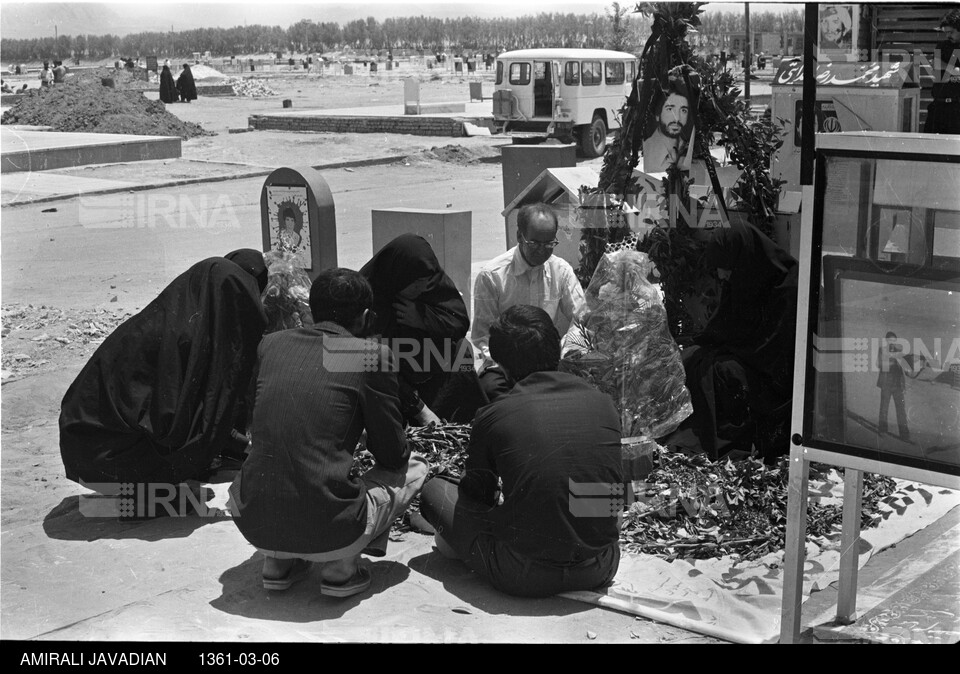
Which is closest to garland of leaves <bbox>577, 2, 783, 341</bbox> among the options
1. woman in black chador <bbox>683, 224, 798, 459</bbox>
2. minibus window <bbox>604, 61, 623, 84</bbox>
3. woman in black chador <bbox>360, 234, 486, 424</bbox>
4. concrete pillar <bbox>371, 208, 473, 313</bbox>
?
woman in black chador <bbox>683, 224, 798, 459</bbox>

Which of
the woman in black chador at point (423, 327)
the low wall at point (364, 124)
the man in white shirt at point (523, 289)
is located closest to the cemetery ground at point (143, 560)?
the woman in black chador at point (423, 327)

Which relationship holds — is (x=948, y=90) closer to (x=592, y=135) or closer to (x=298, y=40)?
(x=592, y=135)

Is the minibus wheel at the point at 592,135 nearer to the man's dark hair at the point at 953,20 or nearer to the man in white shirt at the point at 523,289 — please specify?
the man's dark hair at the point at 953,20

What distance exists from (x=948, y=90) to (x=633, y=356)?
16.7ft

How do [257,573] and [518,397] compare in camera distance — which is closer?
[518,397]

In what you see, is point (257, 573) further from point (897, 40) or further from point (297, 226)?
point (897, 40)

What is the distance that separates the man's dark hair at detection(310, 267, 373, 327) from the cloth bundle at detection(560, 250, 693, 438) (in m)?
1.32

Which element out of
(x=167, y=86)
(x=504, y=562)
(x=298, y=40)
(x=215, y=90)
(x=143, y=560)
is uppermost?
(x=298, y=40)

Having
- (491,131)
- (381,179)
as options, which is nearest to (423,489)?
(381,179)

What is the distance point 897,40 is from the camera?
1212cm

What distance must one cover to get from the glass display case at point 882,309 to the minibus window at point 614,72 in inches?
805

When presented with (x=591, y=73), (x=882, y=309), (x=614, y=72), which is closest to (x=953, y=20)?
(x=882, y=309)

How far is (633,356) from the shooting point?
473cm

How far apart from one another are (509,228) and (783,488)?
139 inches
